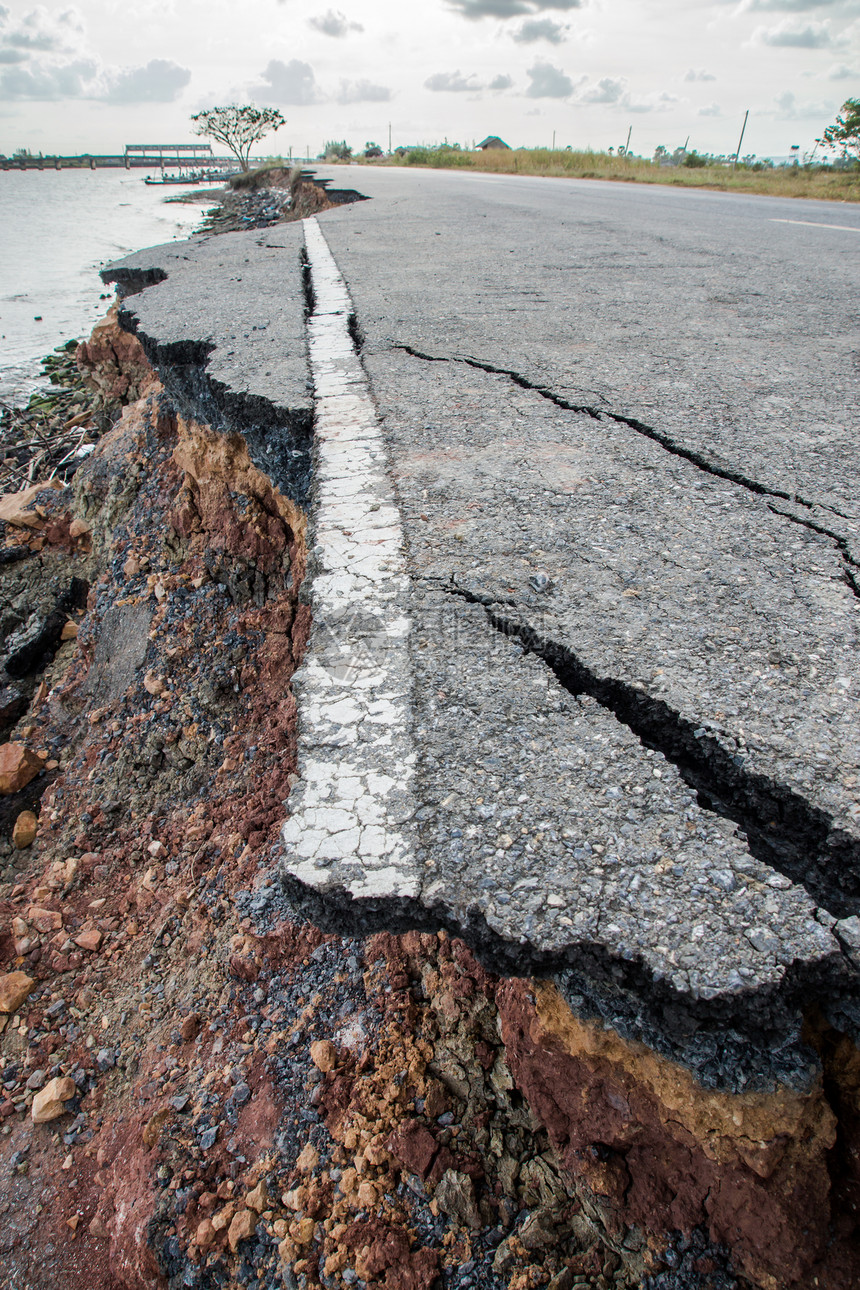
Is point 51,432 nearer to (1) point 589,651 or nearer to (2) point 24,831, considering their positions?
(2) point 24,831

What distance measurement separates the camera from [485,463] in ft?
7.50

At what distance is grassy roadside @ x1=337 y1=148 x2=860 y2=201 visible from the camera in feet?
49.1

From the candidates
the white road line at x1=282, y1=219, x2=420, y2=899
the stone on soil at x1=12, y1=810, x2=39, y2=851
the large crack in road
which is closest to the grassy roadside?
the white road line at x1=282, y1=219, x2=420, y2=899

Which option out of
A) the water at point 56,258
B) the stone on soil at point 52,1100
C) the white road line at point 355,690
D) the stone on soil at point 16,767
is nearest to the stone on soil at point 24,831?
the stone on soil at point 16,767

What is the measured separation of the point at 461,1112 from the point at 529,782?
0.74m

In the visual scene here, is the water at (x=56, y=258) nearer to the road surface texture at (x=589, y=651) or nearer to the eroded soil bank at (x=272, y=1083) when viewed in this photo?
the eroded soil bank at (x=272, y=1083)

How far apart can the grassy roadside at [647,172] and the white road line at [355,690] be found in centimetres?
1586

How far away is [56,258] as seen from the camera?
527 inches

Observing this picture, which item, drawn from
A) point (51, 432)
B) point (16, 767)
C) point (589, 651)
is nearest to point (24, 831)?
point (16, 767)

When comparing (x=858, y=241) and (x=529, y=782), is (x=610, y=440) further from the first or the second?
(x=858, y=241)

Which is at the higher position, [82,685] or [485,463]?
[485,463]

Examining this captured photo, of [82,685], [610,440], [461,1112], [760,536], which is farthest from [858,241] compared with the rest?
[461,1112]

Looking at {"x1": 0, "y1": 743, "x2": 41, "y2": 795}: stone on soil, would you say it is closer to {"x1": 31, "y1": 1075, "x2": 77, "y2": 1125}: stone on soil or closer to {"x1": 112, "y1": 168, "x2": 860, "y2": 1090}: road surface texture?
{"x1": 31, "y1": 1075, "x2": 77, "y2": 1125}: stone on soil

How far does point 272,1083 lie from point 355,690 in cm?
93
